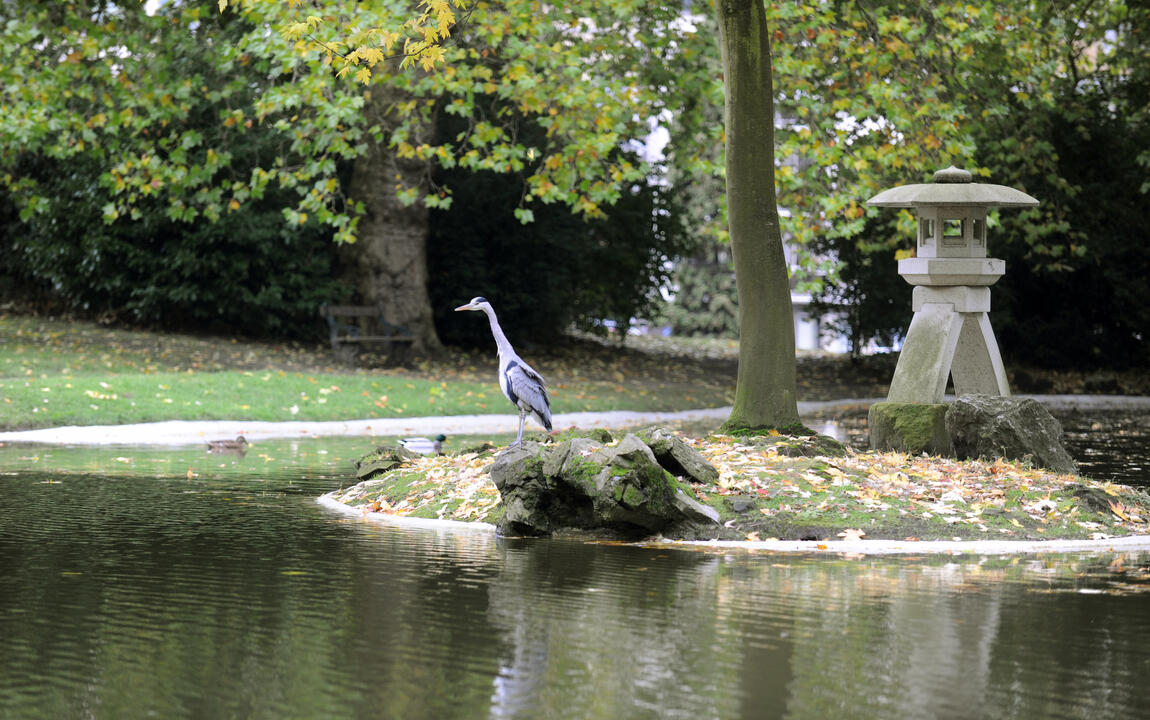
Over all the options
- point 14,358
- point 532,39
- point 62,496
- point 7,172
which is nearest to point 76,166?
point 7,172

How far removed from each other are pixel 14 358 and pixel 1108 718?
2344cm

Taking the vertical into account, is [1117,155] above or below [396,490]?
above

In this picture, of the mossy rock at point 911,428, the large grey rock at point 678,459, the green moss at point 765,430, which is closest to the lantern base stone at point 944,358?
the mossy rock at point 911,428

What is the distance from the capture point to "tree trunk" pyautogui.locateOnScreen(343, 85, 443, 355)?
1224 inches

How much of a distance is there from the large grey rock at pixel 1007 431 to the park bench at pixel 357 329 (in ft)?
57.5

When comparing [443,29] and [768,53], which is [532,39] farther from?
[443,29]

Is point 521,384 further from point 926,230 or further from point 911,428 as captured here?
point 926,230

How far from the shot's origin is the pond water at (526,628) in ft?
20.6

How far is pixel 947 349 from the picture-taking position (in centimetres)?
1566

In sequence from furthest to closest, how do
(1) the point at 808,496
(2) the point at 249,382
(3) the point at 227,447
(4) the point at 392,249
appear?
(4) the point at 392,249, (2) the point at 249,382, (3) the point at 227,447, (1) the point at 808,496

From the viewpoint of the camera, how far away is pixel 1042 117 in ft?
90.8

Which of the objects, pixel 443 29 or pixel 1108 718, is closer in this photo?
pixel 1108 718

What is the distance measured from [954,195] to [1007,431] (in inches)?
119

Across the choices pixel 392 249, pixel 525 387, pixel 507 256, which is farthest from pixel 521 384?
pixel 507 256
